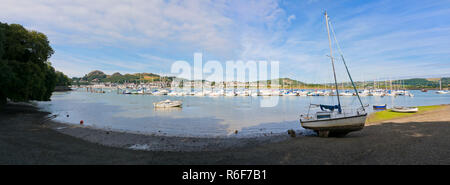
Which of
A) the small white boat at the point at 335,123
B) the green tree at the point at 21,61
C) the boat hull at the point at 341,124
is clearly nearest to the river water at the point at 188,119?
the small white boat at the point at 335,123

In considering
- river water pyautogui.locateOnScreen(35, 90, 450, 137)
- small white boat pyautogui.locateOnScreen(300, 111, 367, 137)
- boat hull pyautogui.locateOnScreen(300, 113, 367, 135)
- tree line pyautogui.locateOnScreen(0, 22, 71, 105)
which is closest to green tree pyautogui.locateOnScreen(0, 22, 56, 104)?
tree line pyautogui.locateOnScreen(0, 22, 71, 105)

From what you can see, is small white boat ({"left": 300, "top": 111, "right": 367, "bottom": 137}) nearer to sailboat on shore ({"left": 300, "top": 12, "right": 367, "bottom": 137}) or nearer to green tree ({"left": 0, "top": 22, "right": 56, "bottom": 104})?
sailboat on shore ({"left": 300, "top": 12, "right": 367, "bottom": 137})

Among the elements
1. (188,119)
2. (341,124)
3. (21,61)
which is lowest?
(188,119)

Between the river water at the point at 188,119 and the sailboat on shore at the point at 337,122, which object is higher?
the sailboat on shore at the point at 337,122

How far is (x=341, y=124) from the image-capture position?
14.4 m

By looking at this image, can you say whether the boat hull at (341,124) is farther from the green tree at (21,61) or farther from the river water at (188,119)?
the green tree at (21,61)

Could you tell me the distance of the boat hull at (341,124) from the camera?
46.2 ft

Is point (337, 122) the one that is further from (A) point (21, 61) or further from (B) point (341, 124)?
(A) point (21, 61)

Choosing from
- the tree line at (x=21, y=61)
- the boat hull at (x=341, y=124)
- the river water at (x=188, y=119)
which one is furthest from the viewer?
the tree line at (x=21, y=61)

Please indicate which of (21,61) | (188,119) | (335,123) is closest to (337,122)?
(335,123)

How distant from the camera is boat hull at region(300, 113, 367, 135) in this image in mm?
14078
